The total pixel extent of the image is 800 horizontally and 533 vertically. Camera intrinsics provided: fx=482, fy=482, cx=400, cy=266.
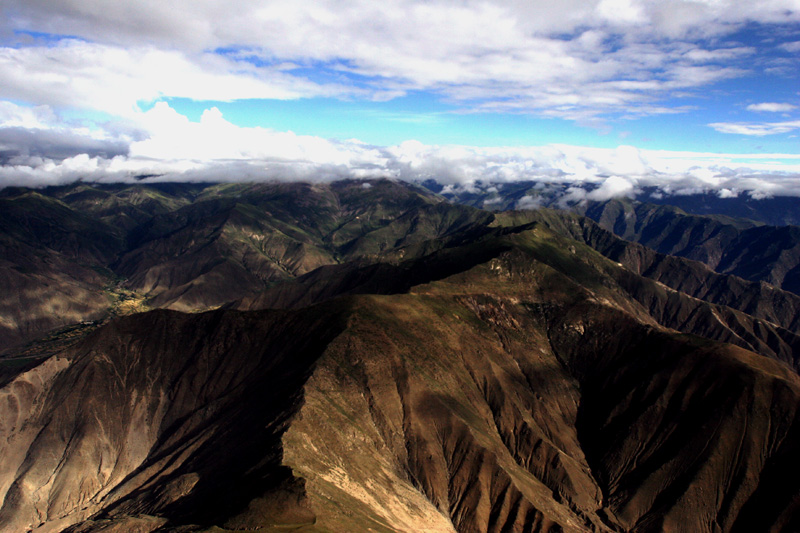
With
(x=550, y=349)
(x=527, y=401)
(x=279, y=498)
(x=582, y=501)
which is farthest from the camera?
(x=550, y=349)

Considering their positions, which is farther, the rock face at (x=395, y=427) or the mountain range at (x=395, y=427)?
the rock face at (x=395, y=427)

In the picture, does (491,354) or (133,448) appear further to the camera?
(491,354)

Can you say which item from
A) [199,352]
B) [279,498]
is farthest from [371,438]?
[199,352]

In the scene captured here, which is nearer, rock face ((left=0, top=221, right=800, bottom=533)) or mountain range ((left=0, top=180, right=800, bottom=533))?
mountain range ((left=0, top=180, right=800, bottom=533))

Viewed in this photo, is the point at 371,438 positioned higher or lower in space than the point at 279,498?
lower

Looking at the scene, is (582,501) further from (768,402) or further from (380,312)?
(380,312)

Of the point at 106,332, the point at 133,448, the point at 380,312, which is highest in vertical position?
the point at 380,312

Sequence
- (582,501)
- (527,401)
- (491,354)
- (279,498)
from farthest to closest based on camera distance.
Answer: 1. (491,354)
2. (527,401)
3. (582,501)
4. (279,498)
